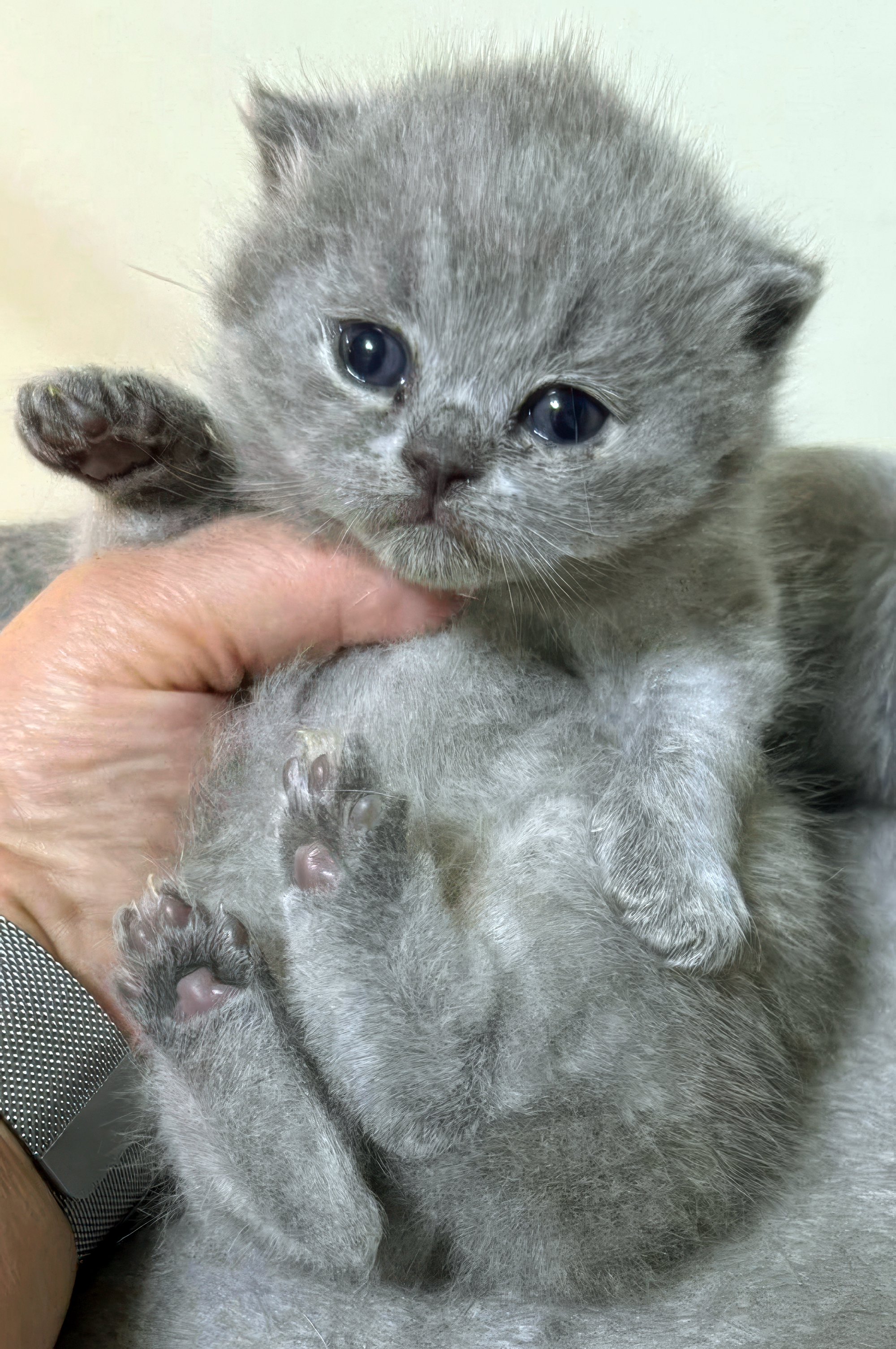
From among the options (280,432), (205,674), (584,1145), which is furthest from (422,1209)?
(280,432)

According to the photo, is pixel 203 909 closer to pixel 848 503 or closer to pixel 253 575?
pixel 253 575

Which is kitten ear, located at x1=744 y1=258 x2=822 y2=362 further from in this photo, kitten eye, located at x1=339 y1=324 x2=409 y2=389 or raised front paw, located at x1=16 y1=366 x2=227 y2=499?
raised front paw, located at x1=16 y1=366 x2=227 y2=499

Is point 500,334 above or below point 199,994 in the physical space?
above

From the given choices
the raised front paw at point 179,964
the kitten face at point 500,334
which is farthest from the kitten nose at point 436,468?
the raised front paw at point 179,964

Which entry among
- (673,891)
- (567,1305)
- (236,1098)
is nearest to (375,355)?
(673,891)

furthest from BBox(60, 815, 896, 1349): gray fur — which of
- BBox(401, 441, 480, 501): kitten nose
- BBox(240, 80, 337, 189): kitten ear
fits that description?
BBox(240, 80, 337, 189): kitten ear

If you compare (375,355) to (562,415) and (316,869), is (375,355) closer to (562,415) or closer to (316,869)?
(562,415)
